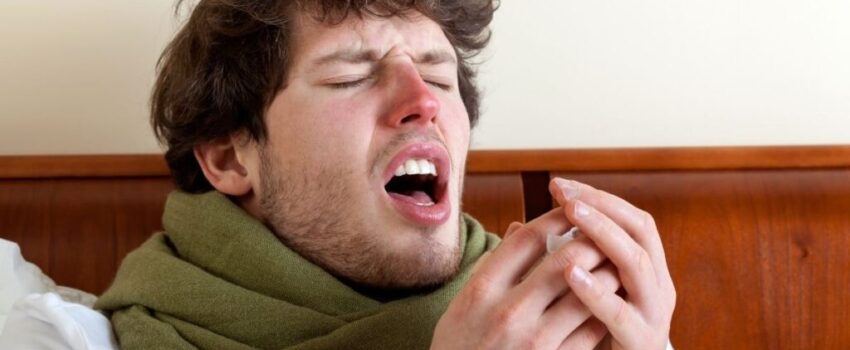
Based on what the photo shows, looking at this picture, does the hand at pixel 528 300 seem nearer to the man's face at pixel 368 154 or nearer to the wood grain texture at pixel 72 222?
the man's face at pixel 368 154

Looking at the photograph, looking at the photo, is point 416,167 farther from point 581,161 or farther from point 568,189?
point 581,161

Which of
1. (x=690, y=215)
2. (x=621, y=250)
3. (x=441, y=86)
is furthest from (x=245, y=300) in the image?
(x=690, y=215)

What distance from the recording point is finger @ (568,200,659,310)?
28.8 inches

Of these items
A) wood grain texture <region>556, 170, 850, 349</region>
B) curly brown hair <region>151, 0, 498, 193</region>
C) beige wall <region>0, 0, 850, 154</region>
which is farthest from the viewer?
beige wall <region>0, 0, 850, 154</region>

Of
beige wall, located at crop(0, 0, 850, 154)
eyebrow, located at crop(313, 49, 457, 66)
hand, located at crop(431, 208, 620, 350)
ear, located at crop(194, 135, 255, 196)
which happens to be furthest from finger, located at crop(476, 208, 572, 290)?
beige wall, located at crop(0, 0, 850, 154)

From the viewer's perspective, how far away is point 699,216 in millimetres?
1220

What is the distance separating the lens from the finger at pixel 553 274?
2.41 ft

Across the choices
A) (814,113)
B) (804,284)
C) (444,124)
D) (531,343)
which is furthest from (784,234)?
(531,343)

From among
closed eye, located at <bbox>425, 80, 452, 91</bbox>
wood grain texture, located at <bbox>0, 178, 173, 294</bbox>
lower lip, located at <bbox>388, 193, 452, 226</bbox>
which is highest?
closed eye, located at <bbox>425, 80, 452, 91</bbox>

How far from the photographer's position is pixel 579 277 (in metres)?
0.71

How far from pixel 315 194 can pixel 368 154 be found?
0.08m

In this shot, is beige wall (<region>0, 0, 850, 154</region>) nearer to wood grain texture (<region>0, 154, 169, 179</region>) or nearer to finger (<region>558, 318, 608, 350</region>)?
wood grain texture (<region>0, 154, 169, 179</region>)

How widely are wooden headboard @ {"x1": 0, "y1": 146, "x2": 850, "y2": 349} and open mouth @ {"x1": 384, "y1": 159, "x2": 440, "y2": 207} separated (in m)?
0.22

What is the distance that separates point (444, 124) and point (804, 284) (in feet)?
1.80
